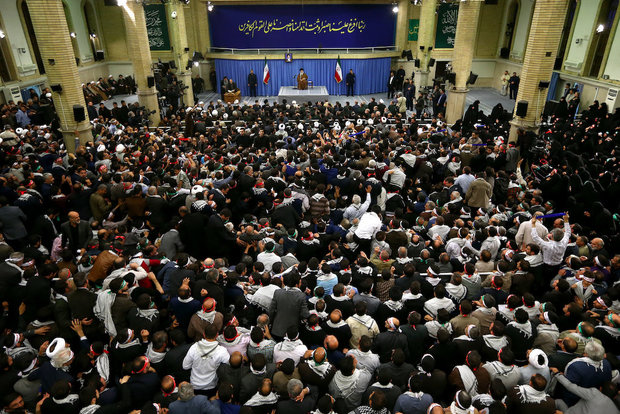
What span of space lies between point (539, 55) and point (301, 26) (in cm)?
1401

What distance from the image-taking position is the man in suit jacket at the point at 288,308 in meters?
4.09

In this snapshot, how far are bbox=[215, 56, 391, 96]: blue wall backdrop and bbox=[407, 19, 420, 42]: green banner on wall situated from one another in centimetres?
179

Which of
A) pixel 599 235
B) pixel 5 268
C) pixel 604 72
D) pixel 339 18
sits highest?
pixel 339 18

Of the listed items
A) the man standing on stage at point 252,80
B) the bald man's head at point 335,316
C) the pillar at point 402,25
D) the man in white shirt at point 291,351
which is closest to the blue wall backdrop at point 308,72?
the man standing on stage at point 252,80

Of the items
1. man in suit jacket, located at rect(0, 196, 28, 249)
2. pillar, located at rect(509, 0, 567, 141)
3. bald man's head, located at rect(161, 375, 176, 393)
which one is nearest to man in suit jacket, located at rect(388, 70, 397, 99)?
pillar, located at rect(509, 0, 567, 141)

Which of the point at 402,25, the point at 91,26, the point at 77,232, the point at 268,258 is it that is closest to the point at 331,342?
the point at 268,258

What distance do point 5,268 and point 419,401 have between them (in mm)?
4559

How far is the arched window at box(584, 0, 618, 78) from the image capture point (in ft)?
46.4

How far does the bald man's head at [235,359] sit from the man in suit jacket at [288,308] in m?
0.84

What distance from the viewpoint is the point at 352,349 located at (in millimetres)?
3727

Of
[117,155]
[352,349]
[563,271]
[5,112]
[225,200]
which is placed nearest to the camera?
[352,349]

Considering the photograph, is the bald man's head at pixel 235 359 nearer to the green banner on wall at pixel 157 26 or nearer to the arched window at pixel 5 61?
the arched window at pixel 5 61

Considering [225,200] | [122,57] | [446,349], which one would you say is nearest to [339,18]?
[122,57]

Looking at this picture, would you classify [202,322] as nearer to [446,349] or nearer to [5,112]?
[446,349]
